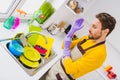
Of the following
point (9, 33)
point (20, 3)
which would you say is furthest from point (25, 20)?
point (9, 33)

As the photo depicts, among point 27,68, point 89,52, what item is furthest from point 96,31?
point 27,68

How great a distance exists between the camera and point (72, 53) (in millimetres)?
1812

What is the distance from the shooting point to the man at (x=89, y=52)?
160 cm

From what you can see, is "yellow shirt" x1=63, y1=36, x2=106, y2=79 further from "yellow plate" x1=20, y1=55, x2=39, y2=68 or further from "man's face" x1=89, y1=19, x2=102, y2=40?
"yellow plate" x1=20, y1=55, x2=39, y2=68

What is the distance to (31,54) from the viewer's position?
2.05 m

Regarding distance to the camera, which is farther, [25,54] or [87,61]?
[25,54]

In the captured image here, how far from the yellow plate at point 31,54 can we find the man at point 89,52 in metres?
0.33

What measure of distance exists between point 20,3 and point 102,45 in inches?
46.7

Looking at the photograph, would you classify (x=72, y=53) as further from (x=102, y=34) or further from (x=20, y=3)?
(x=20, y=3)

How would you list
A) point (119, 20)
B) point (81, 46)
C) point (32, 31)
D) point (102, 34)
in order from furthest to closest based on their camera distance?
point (119, 20) → point (32, 31) → point (81, 46) → point (102, 34)

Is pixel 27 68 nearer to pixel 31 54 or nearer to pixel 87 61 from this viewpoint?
pixel 31 54

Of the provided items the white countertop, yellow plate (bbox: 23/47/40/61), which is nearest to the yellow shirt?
the white countertop

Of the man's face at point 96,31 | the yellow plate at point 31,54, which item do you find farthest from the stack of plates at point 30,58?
the man's face at point 96,31

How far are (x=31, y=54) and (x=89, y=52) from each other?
25.4 inches
